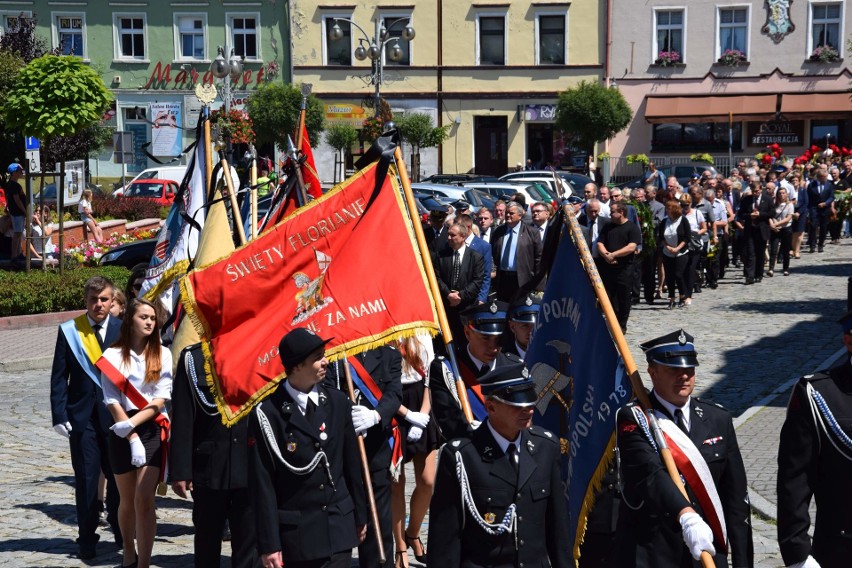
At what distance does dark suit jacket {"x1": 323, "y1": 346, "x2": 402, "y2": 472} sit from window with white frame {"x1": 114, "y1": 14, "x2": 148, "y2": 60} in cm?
4478

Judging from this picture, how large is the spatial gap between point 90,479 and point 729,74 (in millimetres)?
43600

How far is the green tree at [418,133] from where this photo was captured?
45.1m

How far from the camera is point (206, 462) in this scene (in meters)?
7.40

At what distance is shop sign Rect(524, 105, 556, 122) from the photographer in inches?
1950

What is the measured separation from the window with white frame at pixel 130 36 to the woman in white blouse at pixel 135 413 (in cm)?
4431

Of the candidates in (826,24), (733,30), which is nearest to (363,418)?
(733,30)

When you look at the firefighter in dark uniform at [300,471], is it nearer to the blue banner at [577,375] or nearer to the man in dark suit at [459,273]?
the blue banner at [577,375]

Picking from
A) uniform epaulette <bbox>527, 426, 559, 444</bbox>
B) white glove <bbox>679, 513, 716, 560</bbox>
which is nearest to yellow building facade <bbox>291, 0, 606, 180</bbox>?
uniform epaulette <bbox>527, 426, 559, 444</bbox>

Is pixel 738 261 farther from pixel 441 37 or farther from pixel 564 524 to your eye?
pixel 441 37

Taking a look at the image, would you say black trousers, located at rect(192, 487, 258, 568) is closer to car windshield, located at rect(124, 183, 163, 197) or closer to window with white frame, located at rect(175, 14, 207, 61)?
car windshield, located at rect(124, 183, 163, 197)

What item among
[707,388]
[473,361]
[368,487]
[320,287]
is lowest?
[707,388]

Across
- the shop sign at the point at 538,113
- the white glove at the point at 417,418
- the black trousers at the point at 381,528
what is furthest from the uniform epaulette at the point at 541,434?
the shop sign at the point at 538,113

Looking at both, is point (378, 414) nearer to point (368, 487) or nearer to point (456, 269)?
point (368, 487)

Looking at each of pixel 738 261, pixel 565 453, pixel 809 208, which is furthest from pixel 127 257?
pixel 565 453
